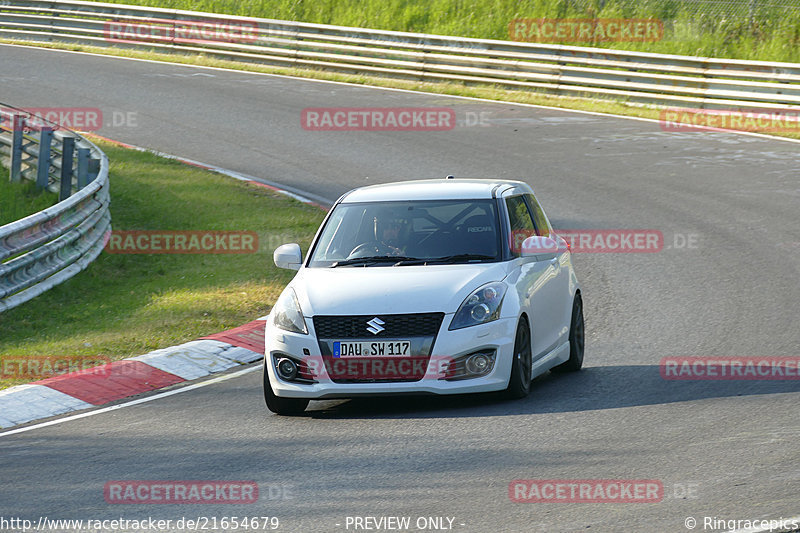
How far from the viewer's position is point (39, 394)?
9.41 m

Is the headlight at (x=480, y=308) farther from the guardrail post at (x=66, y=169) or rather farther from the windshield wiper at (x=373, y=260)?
the guardrail post at (x=66, y=169)

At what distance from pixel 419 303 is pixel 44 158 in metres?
9.93

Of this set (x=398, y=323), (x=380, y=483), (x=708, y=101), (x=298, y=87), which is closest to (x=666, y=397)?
(x=398, y=323)

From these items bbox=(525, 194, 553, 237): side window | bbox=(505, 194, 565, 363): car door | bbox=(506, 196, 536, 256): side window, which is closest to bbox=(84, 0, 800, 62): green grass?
bbox=(525, 194, 553, 237): side window

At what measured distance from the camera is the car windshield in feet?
29.6
